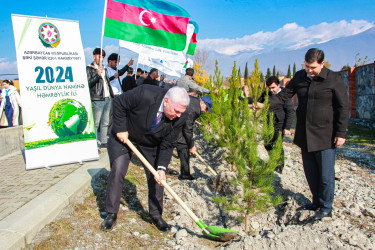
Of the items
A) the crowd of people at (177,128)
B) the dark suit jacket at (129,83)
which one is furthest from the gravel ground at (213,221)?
the dark suit jacket at (129,83)

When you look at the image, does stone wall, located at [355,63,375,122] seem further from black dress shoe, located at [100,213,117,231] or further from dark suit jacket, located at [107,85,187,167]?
black dress shoe, located at [100,213,117,231]

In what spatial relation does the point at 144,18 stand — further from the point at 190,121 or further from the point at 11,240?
the point at 11,240

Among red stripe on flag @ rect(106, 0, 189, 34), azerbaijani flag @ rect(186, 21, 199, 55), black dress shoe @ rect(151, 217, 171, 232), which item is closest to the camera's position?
black dress shoe @ rect(151, 217, 171, 232)

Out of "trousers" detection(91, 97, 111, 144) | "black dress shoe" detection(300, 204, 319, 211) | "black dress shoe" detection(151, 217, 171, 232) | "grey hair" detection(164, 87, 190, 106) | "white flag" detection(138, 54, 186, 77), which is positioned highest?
"white flag" detection(138, 54, 186, 77)

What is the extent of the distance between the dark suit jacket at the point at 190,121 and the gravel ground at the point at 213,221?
731 millimetres

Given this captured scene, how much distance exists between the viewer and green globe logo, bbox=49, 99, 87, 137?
5068 millimetres

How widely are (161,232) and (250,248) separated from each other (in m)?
1.09

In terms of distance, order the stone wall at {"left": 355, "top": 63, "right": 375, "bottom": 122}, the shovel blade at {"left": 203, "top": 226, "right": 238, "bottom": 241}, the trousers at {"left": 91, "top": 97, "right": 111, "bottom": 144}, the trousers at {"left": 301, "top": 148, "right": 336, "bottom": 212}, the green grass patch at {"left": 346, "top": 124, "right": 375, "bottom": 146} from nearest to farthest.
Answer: the shovel blade at {"left": 203, "top": 226, "right": 238, "bottom": 241} < the trousers at {"left": 301, "top": 148, "right": 336, "bottom": 212} < the trousers at {"left": 91, "top": 97, "right": 111, "bottom": 144} < the green grass patch at {"left": 346, "top": 124, "right": 375, "bottom": 146} < the stone wall at {"left": 355, "top": 63, "right": 375, "bottom": 122}

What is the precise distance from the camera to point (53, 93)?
505cm

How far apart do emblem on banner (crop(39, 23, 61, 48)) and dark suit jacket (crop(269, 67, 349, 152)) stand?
3972 millimetres

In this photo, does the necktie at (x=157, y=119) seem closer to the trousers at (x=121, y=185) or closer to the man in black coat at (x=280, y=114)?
the trousers at (x=121, y=185)

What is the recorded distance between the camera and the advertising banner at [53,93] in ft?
15.7

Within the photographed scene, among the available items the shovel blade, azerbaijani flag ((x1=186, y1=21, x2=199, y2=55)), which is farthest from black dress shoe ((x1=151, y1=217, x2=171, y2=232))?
azerbaijani flag ((x1=186, y1=21, x2=199, y2=55))

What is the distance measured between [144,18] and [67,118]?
2.61m
